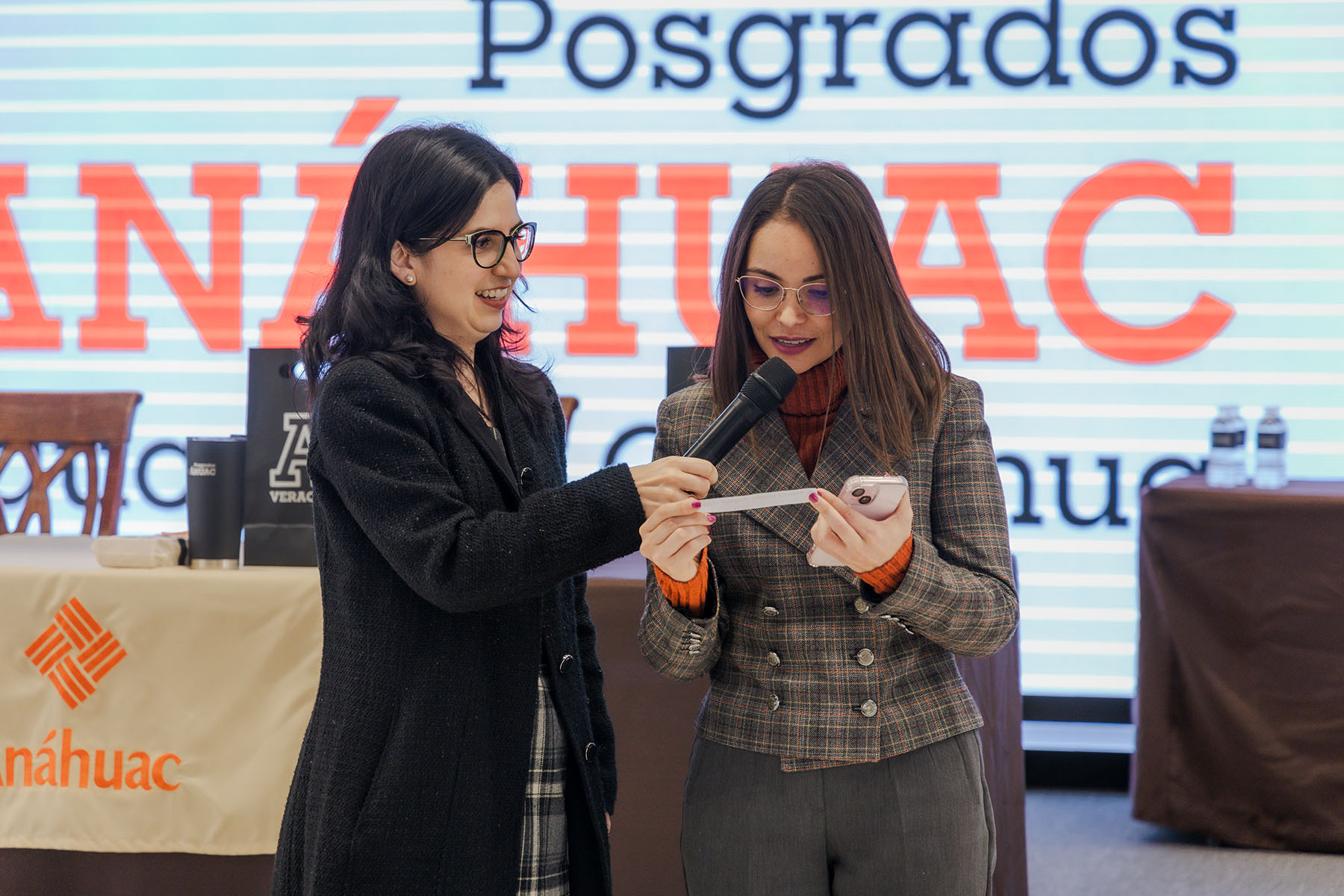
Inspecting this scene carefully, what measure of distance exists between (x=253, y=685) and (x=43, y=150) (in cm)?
308

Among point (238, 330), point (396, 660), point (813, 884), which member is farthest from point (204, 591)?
point (238, 330)

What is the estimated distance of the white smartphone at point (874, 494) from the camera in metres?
1.15

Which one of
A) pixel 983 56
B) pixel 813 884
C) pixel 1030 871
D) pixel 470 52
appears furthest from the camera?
pixel 470 52

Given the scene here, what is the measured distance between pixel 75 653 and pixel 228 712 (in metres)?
0.35

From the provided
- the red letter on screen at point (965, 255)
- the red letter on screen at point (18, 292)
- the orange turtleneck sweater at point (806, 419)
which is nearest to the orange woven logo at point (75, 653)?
the orange turtleneck sweater at point (806, 419)

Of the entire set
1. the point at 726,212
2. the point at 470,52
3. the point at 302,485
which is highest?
the point at 470,52

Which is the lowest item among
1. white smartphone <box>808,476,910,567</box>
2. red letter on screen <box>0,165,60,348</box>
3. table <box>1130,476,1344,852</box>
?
table <box>1130,476,1344,852</box>

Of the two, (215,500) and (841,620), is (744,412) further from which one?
(215,500)

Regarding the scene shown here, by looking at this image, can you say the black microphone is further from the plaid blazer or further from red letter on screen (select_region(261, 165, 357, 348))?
red letter on screen (select_region(261, 165, 357, 348))

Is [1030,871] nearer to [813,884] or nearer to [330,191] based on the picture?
[813,884]

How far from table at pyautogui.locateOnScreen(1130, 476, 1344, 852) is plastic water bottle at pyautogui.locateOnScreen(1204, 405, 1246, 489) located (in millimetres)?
77

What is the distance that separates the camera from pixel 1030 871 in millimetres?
3096

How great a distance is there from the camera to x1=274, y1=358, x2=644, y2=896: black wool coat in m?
1.27

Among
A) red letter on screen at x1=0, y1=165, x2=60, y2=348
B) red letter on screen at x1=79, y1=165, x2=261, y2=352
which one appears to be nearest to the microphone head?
red letter on screen at x1=79, y1=165, x2=261, y2=352
